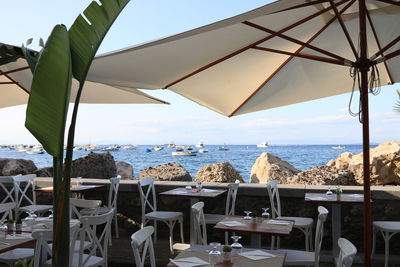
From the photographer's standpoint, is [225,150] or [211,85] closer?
[211,85]

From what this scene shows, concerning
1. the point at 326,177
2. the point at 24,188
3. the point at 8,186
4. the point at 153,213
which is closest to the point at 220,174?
the point at 326,177

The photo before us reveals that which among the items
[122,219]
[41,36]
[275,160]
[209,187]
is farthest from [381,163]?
[41,36]

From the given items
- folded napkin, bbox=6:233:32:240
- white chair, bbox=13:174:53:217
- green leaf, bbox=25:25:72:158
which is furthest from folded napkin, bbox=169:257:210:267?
white chair, bbox=13:174:53:217

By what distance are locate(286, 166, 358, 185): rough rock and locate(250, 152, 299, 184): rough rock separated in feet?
11.0

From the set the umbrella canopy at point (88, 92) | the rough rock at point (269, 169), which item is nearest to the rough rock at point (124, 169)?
the rough rock at point (269, 169)

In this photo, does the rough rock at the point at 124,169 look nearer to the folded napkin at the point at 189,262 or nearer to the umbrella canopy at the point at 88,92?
the umbrella canopy at the point at 88,92

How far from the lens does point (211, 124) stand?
57.8 meters

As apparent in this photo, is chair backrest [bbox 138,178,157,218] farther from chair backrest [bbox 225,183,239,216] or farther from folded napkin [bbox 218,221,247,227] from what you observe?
folded napkin [bbox 218,221,247,227]

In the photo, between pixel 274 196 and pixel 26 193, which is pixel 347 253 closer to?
pixel 274 196

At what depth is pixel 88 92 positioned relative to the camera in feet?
17.6

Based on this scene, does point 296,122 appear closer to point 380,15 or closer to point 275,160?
point 275,160

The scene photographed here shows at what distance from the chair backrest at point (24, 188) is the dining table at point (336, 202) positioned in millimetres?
4271

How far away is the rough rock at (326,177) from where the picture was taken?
21.6ft

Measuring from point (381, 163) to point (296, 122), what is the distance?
44.1m
